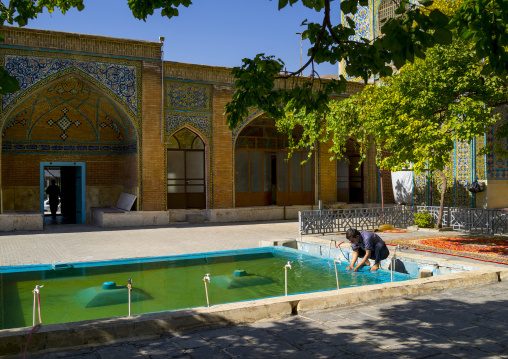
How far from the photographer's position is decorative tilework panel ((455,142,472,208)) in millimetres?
13360

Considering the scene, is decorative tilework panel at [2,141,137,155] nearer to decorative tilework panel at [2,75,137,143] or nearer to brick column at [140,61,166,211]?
decorative tilework panel at [2,75,137,143]

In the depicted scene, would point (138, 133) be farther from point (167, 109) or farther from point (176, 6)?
point (176, 6)

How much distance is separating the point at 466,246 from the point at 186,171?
8990mm

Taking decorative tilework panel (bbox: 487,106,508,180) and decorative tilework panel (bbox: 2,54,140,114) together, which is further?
decorative tilework panel (bbox: 487,106,508,180)

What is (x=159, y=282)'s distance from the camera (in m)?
7.47

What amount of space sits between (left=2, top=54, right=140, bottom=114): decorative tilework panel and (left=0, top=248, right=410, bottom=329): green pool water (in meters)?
6.52

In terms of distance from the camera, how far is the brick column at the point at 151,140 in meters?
13.8

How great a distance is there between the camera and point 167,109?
14.2 m

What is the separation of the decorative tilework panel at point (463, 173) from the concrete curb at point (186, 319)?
28.4ft

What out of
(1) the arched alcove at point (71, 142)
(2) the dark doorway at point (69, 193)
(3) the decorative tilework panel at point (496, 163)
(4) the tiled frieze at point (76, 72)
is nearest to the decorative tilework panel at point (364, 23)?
(3) the decorative tilework panel at point (496, 163)

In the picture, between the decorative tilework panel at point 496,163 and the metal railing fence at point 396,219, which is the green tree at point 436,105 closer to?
the metal railing fence at point 396,219

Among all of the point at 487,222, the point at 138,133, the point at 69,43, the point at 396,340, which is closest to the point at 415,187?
the point at 487,222

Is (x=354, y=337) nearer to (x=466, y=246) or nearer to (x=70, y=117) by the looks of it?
(x=466, y=246)

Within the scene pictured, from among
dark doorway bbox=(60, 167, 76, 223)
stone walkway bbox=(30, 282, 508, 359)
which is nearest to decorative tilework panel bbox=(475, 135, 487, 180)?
stone walkway bbox=(30, 282, 508, 359)
